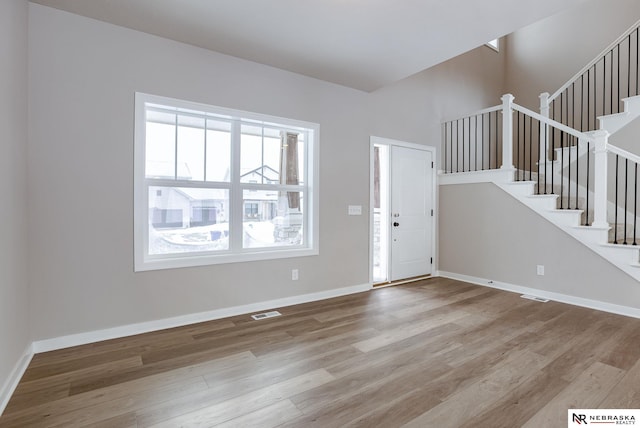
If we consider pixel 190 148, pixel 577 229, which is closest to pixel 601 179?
pixel 577 229

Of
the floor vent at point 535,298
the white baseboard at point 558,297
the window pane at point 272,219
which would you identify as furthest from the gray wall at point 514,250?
the window pane at point 272,219

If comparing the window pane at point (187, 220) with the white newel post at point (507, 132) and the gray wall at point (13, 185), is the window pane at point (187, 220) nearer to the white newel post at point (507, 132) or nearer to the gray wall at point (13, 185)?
the gray wall at point (13, 185)

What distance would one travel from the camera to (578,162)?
15.1 ft

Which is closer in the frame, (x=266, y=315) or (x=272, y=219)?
(x=266, y=315)

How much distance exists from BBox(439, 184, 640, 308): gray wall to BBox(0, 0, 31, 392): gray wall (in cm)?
524

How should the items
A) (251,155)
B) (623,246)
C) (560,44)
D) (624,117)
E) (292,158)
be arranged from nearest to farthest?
(623,246)
(251,155)
(292,158)
(624,117)
(560,44)

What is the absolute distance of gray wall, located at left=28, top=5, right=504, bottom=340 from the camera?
2547 millimetres

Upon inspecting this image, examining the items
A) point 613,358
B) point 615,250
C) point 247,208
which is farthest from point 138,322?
point 615,250

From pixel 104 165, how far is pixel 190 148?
0.79 m

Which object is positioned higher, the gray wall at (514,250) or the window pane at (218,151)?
the window pane at (218,151)

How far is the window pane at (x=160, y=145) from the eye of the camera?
10.1 ft

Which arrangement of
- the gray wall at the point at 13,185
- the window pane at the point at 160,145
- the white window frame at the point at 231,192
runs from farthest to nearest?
1. the window pane at the point at 160,145
2. the white window frame at the point at 231,192
3. the gray wall at the point at 13,185

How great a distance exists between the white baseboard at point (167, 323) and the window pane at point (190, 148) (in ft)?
4.69

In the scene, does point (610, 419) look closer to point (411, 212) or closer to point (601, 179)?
point (601, 179)
